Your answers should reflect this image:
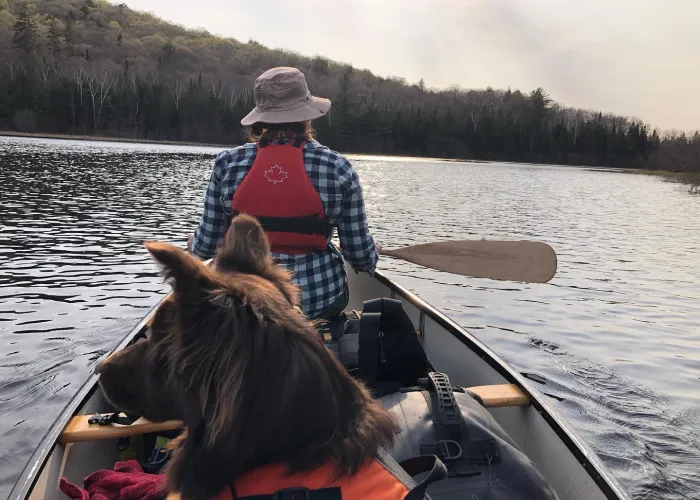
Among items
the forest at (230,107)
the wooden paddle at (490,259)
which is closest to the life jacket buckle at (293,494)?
the wooden paddle at (490,259)

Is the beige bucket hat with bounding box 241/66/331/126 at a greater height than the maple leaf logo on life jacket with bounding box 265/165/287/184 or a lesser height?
greater

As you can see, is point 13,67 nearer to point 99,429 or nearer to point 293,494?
point 99,429

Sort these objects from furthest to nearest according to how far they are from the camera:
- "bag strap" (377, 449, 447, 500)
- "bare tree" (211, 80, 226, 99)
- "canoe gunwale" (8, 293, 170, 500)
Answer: "bare tree" (211, 80, 226, 99), "canoe gunwale" (8, 293, 170, 500), "bag strap" (377, 449, 447, 500)

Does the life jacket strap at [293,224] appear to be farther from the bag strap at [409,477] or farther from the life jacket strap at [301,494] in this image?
the life jacket strap at [301,494]

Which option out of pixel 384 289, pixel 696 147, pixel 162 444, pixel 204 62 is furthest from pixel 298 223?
pixel 204 62

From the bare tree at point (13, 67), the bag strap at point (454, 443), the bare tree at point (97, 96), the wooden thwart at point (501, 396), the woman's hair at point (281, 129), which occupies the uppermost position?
the bare tree at point (13, 67)

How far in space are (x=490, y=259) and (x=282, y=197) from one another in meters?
3.62

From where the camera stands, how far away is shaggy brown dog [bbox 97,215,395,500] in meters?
1.45

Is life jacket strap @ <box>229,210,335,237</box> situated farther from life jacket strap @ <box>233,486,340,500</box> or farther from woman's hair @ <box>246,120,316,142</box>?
life jacket strap @ <box>233,486,340,500</box>

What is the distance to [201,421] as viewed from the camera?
1.57 meters

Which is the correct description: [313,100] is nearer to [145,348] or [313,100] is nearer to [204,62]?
[145,348]

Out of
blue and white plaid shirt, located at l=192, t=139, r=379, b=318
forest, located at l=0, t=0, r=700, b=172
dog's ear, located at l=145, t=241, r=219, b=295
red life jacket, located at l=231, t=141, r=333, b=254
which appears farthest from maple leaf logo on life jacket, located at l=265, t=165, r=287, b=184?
forest, located at l=0, t=0, r=700, b=172

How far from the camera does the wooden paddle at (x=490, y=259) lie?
247 inches

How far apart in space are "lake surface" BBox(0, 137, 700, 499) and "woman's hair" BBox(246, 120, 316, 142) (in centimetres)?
385
